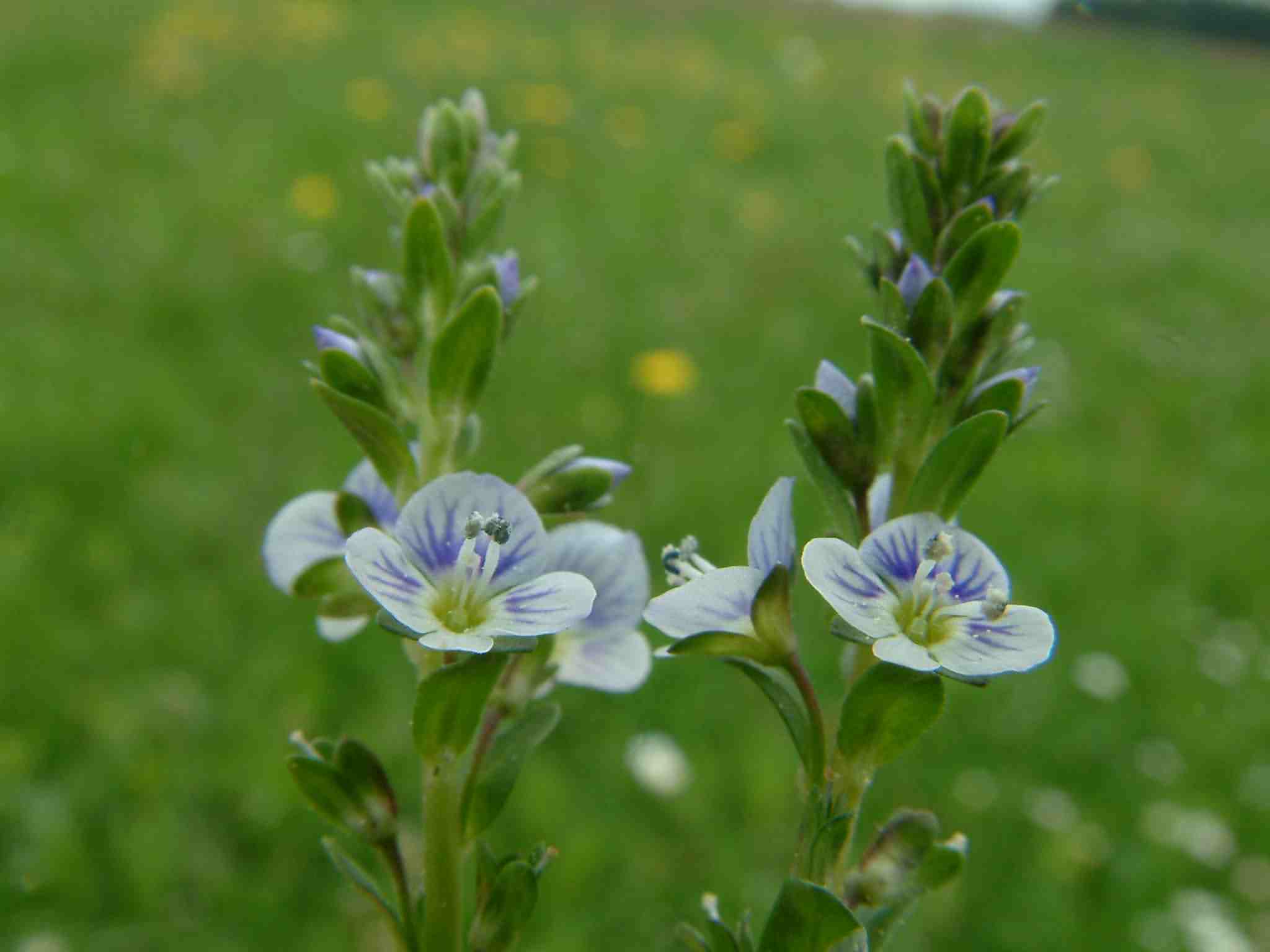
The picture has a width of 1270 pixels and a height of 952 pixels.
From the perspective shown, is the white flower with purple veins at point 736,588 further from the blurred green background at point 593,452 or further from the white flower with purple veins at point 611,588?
the blurred green background at point 593,452

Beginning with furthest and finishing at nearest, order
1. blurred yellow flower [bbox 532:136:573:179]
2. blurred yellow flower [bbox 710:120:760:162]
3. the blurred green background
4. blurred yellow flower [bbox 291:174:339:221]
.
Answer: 1. blurred yellow flower [bbox 710:120:760:162]
2. blurred yellow flower [bbox 532:136:573:179]
3. blurred yellow flower [bbox 291:174:339:221]
4. the blurred green background

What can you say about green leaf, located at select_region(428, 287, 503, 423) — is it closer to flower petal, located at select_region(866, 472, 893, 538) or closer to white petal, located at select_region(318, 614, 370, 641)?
white petal, located at select_region(318, 614, 370, 641)

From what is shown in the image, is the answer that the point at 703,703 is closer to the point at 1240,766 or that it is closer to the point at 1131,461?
the point at 1240,766

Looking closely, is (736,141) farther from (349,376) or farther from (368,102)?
(349,376)

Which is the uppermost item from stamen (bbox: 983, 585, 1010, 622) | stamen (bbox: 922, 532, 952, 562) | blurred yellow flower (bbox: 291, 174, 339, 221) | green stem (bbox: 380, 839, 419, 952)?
stamen (bbox: 922, 532, 952, 562)

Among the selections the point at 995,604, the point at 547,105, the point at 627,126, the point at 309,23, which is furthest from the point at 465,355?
the point at 309,23

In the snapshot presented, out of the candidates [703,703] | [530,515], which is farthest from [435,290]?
[703,703]

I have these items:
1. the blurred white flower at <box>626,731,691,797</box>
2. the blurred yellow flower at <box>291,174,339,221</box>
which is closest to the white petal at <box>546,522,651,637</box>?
the blurred white flower at <box>626,731,691,797</box>

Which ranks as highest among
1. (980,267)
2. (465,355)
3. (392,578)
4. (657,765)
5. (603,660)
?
(980,267)
